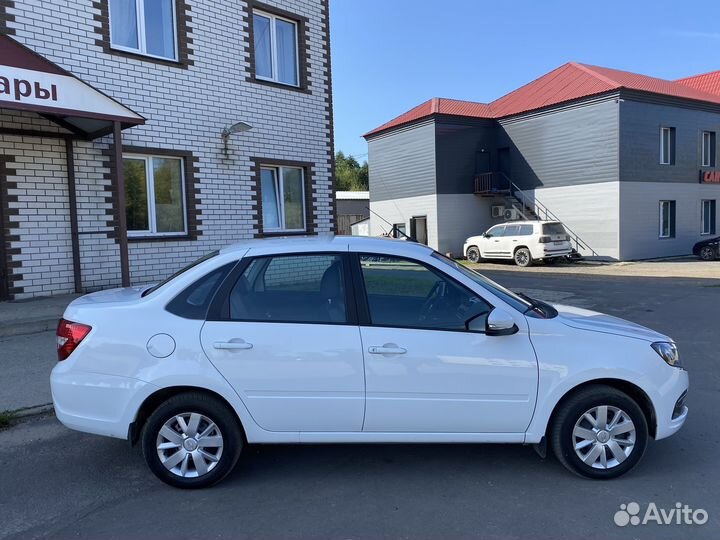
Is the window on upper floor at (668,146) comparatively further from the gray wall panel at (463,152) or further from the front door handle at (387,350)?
the front door handle at (387,350)

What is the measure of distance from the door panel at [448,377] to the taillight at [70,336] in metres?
1.86

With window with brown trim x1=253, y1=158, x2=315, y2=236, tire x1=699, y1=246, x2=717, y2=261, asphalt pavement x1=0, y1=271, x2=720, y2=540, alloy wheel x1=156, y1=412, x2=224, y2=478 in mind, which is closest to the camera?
asphalt pavement x1=0, y1=271, x2=720, y2=540

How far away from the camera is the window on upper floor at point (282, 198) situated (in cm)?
1241

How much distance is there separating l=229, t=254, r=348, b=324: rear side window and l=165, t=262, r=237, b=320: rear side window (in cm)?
13

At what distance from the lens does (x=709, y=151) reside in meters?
26.6

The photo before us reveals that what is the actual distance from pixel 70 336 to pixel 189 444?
1.08m

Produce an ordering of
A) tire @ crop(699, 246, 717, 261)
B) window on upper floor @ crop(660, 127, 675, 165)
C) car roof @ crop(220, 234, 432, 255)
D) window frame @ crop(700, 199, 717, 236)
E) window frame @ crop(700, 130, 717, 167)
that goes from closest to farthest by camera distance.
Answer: car roof @ crop(220, 234, 432, 255)
tire @ crop(699, 246, 717, 261)
window on upper floor @ crop(660, 127, 675, 165)
window frame @ crop(700, 130, 717, 167)
window frame @ crop(700, 199, 717, 236)

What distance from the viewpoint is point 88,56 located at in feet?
30.8

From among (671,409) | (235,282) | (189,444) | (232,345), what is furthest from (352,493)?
(671,409)

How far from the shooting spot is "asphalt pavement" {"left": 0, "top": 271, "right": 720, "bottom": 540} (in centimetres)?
Answer: 320

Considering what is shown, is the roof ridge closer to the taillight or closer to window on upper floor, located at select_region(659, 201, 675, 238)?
window on upper floor, located at select_region(659, 201, 675, 238)

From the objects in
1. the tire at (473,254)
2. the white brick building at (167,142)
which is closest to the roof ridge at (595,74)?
the tire at (473,254)

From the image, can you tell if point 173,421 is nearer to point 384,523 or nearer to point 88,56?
point 384,523

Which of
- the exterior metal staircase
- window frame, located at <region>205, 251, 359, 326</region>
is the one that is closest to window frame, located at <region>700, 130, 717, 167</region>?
the exterior metal staircase
